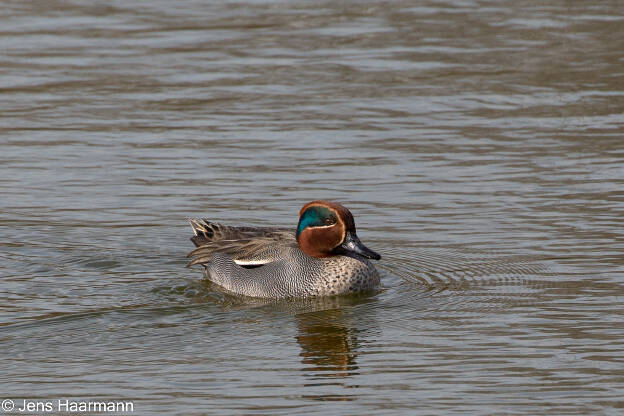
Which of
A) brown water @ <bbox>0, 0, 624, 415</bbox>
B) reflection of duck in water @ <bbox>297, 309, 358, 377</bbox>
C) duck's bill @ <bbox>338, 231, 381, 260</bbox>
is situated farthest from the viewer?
duck's bill @ <bbox>338, 231, 381, 260</bbox>

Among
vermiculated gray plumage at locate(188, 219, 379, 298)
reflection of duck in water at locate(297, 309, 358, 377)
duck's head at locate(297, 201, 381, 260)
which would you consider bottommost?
reflection of duck in water at locate(297, 309, 358, 377)

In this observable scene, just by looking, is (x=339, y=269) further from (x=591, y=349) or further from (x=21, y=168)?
(x=21, y=168)

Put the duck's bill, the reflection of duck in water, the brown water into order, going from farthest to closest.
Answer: the duck's bill, the reflection of duck in water, the brown water

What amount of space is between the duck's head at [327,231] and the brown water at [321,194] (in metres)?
0.45

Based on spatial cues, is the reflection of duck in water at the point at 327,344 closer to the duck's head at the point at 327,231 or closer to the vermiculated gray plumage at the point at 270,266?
the vermiculated gray plumage at the point at 270,266

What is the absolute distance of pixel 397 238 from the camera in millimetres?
13203

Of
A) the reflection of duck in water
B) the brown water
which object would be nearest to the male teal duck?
the brown water

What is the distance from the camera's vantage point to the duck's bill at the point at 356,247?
Result: 38.6 ft

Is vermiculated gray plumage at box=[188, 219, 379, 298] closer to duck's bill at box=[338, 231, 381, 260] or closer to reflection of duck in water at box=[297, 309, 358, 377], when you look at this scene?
duck's bill at box=[338, 231, 381, 260]

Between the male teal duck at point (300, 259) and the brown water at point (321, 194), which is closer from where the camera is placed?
the brown water at point (321, 194)

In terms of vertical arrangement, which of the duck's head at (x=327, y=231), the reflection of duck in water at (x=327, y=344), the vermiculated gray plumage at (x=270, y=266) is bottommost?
the reflection of duck in water at (x=327, y=344)

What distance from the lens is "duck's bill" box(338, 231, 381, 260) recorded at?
1177 centimetres

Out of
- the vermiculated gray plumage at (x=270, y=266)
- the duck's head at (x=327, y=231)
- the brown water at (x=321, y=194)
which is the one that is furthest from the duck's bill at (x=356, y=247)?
the brown water at (x=321, y=194)

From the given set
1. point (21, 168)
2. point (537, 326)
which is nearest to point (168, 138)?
point (21, 168)
